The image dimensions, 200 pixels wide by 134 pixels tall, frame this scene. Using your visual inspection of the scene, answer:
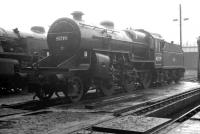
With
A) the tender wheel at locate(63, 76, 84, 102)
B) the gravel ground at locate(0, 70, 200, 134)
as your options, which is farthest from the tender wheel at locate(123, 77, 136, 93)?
the gravel ground at locate(0, 70, 200, 134)

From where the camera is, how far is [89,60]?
12.2m

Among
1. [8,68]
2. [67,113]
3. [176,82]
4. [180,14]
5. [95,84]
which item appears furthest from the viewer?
[180,14]

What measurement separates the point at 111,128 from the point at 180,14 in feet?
108

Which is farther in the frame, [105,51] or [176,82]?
[176,82]

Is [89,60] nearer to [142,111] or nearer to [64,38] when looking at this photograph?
[64,38]

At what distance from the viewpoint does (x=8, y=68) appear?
45.5 ft

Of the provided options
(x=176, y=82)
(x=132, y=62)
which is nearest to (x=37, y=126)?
(x=132, y=62)

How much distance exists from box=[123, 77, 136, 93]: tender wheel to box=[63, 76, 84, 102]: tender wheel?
11.6 ft

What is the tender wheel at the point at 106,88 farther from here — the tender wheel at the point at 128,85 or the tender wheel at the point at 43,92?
the tender wheel at the point at 43,92

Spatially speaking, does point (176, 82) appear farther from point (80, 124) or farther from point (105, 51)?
point (80, 124)

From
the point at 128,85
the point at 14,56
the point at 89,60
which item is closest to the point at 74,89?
the point at 89,60

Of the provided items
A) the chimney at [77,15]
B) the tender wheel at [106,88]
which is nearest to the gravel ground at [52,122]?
the tender wheel at [106,88]

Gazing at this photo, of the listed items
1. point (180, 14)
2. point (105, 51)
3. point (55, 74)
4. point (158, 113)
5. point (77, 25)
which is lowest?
point (158, 113)

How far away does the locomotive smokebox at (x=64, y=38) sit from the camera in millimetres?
12109
